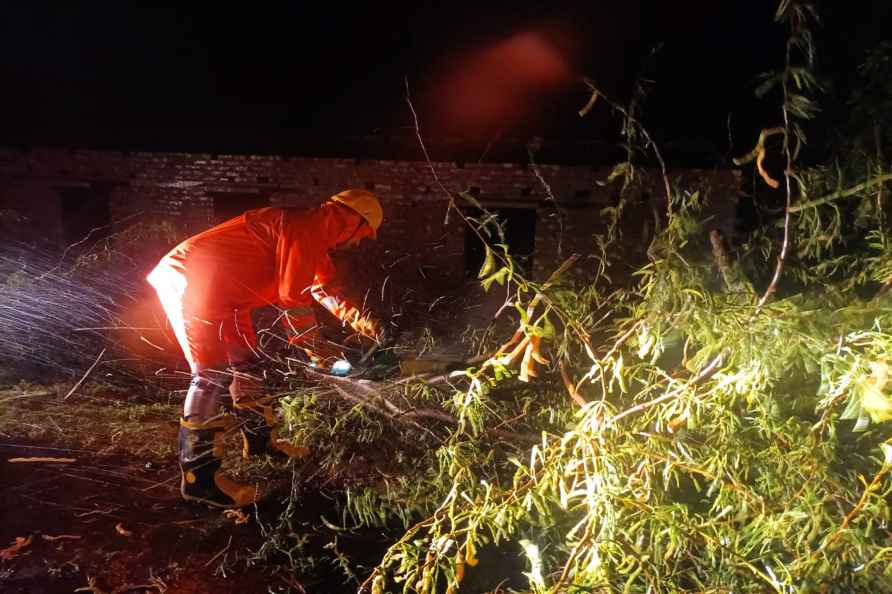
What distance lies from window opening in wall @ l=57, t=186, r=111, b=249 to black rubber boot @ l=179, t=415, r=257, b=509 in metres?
8.35

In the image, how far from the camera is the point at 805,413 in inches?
121

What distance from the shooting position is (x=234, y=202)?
9.44 meters

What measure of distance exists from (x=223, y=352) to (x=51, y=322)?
4466 mm

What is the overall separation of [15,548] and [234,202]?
743 cm

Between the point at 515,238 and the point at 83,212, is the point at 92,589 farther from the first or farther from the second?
the point at 83,212

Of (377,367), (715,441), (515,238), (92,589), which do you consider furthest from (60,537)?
(515,238)

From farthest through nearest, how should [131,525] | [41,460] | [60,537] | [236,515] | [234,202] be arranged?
[234,202] < [41,460] < [236,515] < [131,525] < [60,537]

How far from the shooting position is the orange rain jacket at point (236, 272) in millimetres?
2906

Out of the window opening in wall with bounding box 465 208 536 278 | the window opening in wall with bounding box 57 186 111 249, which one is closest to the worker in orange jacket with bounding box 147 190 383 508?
the window opening in wall with bounding box 465 208 536 278

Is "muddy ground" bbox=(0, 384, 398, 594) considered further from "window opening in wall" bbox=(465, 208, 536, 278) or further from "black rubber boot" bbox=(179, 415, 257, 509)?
"window opening in wall" bbox=(465, 208, 536, 278)

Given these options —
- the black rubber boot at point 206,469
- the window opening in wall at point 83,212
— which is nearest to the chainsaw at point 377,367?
the black rubber boot at point 206,469

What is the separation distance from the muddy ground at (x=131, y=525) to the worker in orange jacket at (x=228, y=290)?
236 mm

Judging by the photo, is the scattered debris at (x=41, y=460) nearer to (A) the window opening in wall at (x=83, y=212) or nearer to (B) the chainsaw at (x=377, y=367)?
(B) the chainsaw at (x=377, y=367)

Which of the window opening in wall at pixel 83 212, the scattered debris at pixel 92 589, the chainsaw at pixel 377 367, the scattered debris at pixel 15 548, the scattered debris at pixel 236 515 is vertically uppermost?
the window opening in wall at pixel 83 212
